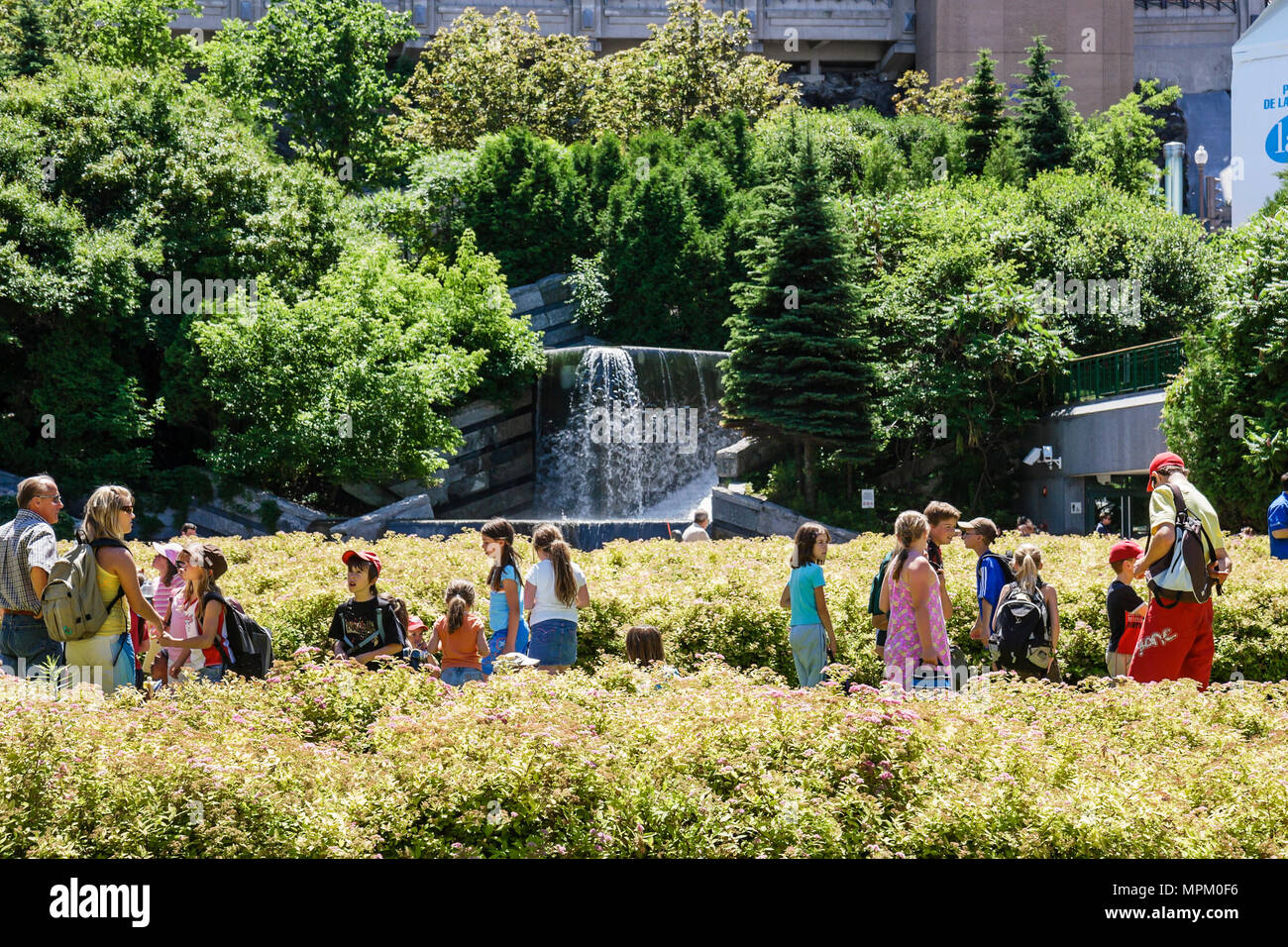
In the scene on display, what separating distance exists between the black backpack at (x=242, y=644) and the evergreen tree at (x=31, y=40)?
117 ft

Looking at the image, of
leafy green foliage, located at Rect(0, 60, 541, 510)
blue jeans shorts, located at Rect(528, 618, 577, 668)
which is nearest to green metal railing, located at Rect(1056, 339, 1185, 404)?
leafy green foliage, located at Rect(0, 60, 541, 510)

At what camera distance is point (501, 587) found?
9.01m

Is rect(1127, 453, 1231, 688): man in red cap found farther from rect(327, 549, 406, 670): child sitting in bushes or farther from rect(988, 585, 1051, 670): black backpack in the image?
rect(327, 549, 406, 670): child sitting in bushes

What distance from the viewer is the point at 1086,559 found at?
1289 centimetres

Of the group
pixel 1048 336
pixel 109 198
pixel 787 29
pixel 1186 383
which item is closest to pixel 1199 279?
pixel 1048 336

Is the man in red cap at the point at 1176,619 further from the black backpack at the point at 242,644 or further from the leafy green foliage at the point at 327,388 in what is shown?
the leafy green foliage at the point at 327,388

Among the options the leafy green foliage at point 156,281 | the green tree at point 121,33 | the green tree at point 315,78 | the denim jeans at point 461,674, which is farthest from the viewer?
the green tree at point 315,78

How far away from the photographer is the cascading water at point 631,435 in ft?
99.7

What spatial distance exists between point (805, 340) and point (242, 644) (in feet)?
64.1

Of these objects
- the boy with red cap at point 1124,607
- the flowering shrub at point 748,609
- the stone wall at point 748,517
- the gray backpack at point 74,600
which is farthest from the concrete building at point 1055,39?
the gray backpack at point 74,600

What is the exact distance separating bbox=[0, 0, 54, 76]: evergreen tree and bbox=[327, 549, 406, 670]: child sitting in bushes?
A: 117 feet

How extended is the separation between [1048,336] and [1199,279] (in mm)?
6288

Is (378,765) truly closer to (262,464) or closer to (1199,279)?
Answer: (262,464)

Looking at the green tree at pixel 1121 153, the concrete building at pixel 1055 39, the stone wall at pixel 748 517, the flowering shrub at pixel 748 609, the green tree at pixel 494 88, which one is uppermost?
the concrete building at pixel 1055 39
